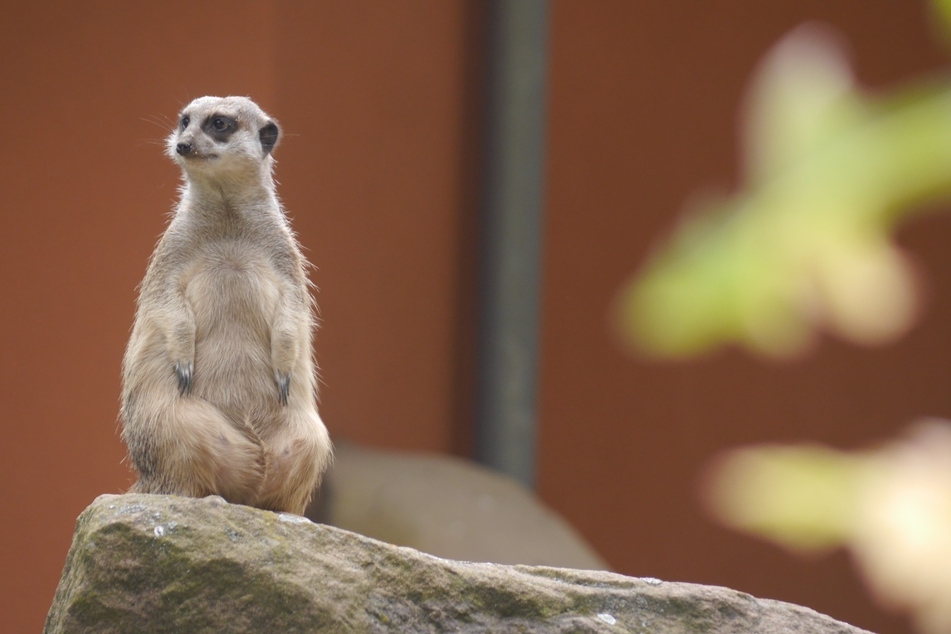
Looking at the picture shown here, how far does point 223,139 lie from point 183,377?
0.63 m

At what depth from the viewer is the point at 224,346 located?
2.63 metres

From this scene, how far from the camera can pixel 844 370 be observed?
19.0 feet

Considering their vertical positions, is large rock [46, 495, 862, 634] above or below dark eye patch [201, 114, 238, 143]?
below

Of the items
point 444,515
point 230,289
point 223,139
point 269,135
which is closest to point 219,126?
point 223,139

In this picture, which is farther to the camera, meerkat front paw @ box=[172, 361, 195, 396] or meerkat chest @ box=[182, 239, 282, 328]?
meerkat chest @ box=[182, 239, 282, 328]

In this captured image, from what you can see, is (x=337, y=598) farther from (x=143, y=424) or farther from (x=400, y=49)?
(x=400, y=49)

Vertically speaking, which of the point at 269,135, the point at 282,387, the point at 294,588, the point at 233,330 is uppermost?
the point at 269,135

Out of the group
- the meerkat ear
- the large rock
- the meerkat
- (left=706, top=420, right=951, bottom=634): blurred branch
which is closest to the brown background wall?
the meerkat ear

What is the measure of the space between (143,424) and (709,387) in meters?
3.67

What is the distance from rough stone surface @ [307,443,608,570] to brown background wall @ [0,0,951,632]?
10.7 inches

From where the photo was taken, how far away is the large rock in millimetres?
1932

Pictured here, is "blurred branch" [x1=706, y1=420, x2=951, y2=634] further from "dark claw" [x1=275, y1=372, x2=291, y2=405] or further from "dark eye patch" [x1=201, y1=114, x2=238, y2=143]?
"dark eye patch" [x1=201, y1=114, x2=238, y2=143]

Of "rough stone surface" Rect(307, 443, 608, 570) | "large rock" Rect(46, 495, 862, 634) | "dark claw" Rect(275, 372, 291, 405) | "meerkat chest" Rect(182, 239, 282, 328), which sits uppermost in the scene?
"meerkat chest" Rect(182, 239, 282, 328)

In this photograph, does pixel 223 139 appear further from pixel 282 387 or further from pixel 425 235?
pixel 425 235
